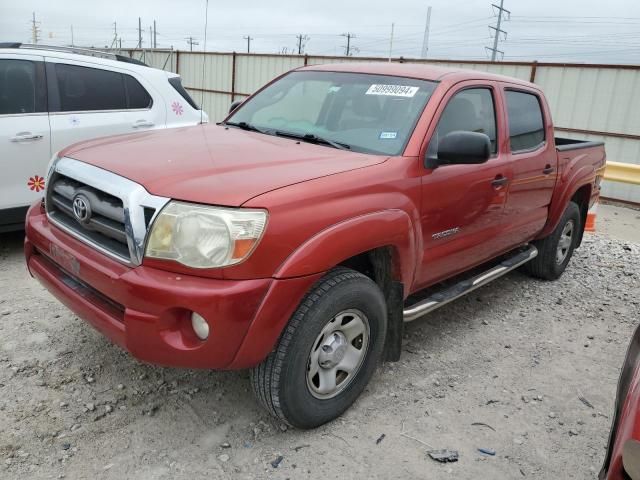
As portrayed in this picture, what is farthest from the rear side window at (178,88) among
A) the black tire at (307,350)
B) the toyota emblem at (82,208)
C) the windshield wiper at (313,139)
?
the black tire at (307,350)

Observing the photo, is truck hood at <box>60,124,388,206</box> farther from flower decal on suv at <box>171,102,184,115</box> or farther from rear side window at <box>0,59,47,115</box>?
flower decal on suv at <box>171,102,184,115</box>

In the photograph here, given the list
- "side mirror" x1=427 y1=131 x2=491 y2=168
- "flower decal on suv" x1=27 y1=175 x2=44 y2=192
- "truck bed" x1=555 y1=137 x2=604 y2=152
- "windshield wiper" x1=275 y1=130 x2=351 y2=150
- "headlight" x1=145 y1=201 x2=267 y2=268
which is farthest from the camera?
"truck bed" x1=555 y1=137 x2=604 y2=152

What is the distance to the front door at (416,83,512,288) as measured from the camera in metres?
3.28

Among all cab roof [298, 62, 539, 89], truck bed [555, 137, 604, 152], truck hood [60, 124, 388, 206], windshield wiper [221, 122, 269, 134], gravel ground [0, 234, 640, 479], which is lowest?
gravel ground [0, 234, 640, 479]

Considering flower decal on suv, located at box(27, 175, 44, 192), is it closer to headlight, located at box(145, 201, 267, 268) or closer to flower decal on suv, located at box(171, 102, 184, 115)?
flower decal on suv, located at box(171, 102, 184, 115)

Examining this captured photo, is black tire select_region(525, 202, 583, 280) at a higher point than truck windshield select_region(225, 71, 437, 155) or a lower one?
lower

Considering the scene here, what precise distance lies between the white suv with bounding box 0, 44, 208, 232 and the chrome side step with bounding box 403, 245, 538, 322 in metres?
3.34

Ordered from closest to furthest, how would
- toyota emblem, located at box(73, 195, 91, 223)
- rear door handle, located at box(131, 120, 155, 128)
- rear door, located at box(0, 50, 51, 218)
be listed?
toyota emblem, located at box(73, 195, 91, 223) < rear door, located at box(0, 50, 51, 218) < rear door handle, located at box(131, 120, 155, 128)

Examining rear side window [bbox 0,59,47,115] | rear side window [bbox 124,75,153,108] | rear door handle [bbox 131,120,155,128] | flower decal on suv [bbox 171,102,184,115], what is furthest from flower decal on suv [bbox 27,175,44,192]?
flower decal on suv [bbox 171,102,184,115]

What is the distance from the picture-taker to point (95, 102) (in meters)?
5.21

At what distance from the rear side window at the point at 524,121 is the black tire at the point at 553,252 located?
0.98 m

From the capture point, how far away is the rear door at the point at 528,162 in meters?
4.13

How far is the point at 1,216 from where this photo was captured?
4621 millimetres

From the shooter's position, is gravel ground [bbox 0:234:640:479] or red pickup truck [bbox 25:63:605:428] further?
gravel ground [bbox 0:234:640:479]
